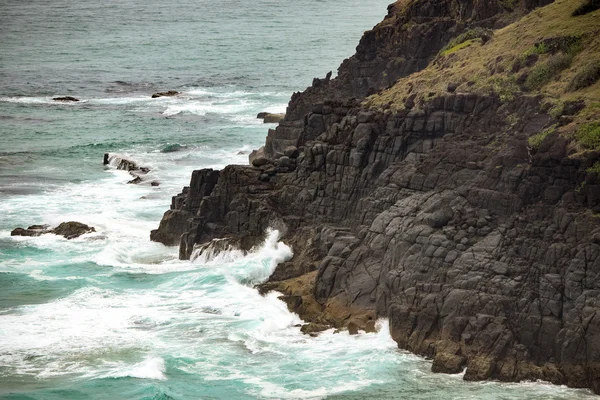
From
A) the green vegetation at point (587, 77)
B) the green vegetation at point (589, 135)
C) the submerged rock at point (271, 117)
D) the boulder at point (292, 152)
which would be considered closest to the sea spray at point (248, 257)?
the boulder at point (292, 152)

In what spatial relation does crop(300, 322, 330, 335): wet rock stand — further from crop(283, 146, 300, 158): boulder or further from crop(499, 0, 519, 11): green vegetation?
crop(499, 0, 519, 11): green vegetation

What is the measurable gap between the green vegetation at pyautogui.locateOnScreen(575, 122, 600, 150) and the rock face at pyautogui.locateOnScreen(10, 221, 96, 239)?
91.1 ft

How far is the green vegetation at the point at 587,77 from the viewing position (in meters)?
40.3

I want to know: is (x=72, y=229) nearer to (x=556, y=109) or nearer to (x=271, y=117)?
(x=556, y=109)

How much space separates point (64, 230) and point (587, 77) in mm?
27997

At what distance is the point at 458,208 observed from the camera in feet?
127

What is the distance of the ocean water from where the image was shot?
36.0 meters

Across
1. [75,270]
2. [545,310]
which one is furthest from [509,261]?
[75,270]

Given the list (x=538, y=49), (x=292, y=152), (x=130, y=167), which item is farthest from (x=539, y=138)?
(x=130, y=167)

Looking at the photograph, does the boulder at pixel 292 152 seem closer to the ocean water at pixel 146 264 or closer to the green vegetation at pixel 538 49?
the ocean water at pixel 146 264

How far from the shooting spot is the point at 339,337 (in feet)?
128

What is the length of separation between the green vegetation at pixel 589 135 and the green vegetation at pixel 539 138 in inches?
45.5

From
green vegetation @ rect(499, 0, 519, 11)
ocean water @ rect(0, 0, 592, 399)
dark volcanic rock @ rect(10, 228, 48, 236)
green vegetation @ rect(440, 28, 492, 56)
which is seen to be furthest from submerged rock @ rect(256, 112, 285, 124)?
dark volcanic rock @ rect(10, 228, 48, 236)

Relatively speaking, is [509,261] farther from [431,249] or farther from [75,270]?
[75,270]
